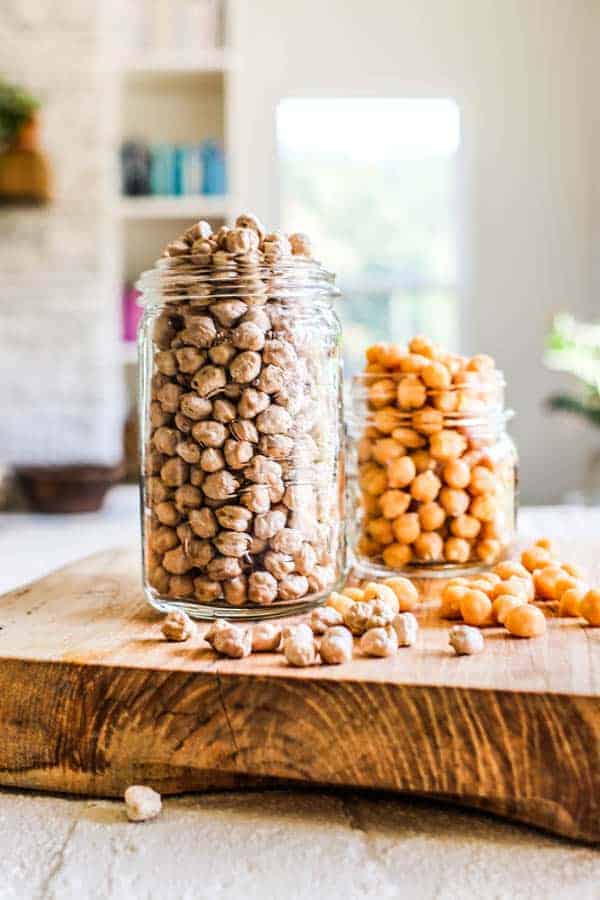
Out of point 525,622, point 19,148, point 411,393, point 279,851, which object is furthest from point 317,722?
point 19,148

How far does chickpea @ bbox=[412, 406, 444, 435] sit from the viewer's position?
0.94m

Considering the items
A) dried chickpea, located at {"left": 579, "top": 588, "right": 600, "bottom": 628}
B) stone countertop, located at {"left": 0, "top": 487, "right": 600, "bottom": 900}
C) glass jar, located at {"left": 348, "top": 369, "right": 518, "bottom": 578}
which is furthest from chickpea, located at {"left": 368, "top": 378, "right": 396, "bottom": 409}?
stone countertop, located at {"left": 0, "top": 487, "right": 600, "bottom": 900}

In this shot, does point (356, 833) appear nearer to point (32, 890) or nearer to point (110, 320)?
point (32, 890)

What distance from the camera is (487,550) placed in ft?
3.13

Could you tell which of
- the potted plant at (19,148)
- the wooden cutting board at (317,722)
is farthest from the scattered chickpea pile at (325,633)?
the potted plant at (19,148)

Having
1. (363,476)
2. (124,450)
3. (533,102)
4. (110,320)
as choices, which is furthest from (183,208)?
(363,476)

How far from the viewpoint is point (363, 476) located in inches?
38.4

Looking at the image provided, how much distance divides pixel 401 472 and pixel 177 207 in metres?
2.65

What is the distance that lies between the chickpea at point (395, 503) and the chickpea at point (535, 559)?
13 cm

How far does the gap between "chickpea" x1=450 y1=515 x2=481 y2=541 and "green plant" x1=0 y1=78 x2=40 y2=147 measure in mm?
2854

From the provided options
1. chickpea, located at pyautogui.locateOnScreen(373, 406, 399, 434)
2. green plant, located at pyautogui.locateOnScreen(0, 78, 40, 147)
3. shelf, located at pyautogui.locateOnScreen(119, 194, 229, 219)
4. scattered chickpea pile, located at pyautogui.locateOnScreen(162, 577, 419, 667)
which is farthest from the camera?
shelf, located at pyautogui.locateOnScreen(119, 194, 229, 219)

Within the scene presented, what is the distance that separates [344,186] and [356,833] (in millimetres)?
3813

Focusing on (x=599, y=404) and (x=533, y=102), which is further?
(x=533, y=102)

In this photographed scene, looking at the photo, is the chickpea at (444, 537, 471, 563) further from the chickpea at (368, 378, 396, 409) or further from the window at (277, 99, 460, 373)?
the window at (277, 99, 460, 373)
